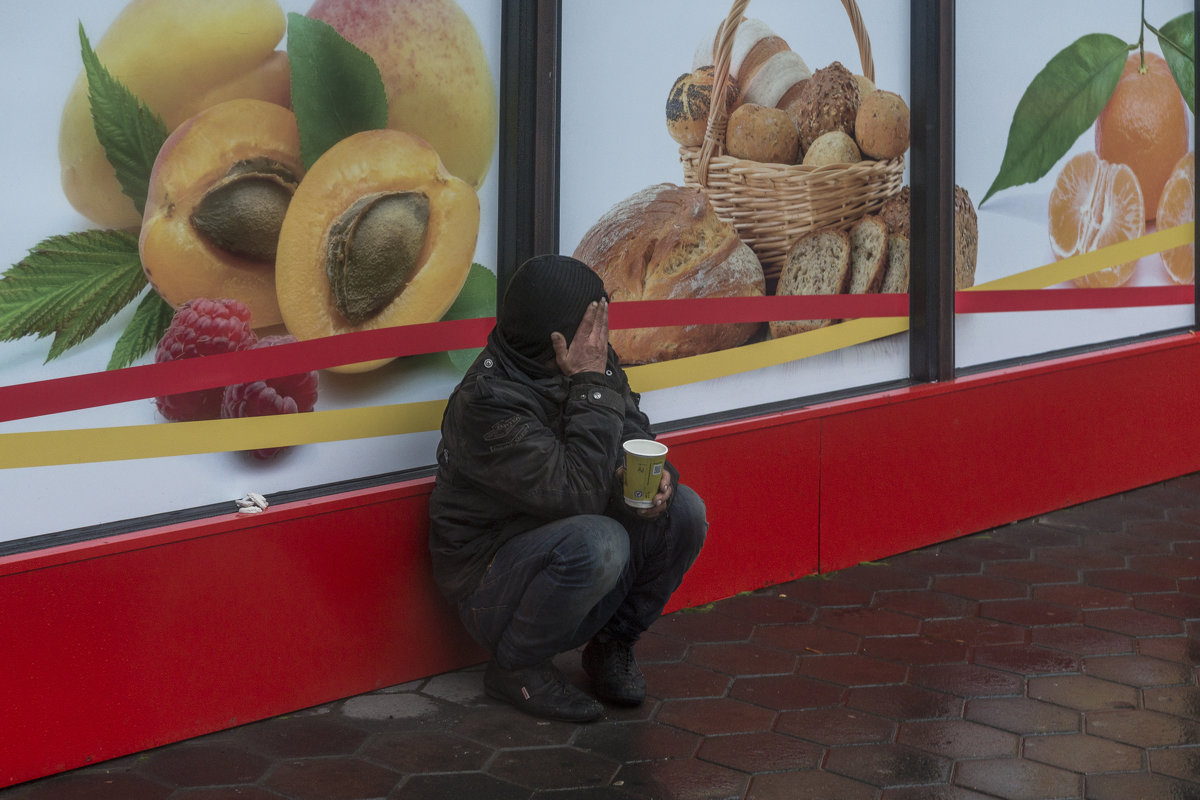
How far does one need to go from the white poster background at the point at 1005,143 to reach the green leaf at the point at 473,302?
2.11m

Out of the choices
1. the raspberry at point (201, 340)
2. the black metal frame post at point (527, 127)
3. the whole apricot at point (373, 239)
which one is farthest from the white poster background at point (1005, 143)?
the raspberry at point (201, 340)

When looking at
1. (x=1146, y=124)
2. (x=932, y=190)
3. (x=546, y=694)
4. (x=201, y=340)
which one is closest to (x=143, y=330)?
(x=201, y=340)

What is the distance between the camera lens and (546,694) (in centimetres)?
332

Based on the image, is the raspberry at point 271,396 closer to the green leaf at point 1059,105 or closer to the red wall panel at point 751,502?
the red wall panel at point 751,502

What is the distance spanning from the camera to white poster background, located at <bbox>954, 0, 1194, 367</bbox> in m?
4.90

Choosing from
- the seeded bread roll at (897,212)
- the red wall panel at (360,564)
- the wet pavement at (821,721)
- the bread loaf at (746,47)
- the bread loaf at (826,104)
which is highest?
the bread loaf at (746,47)

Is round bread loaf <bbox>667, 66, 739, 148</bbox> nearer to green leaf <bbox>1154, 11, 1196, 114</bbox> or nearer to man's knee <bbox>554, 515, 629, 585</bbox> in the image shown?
man's knee <bbox>554, 515, 629, 585</bbox>

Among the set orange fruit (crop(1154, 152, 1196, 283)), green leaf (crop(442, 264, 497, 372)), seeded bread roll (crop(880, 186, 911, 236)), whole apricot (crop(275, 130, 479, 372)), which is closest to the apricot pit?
whole apricot (crop(275, 130, 479, 372))

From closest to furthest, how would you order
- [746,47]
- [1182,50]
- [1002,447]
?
1. [746,47]
2. [1002,447]
3. [1182,50]

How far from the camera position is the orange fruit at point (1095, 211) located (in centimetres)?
538

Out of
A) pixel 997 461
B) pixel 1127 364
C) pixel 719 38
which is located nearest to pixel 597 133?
pixel 719 38

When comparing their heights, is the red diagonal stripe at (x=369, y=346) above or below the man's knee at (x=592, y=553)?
above

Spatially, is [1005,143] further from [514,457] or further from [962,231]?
[514,457]

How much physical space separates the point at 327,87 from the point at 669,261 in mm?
1232
